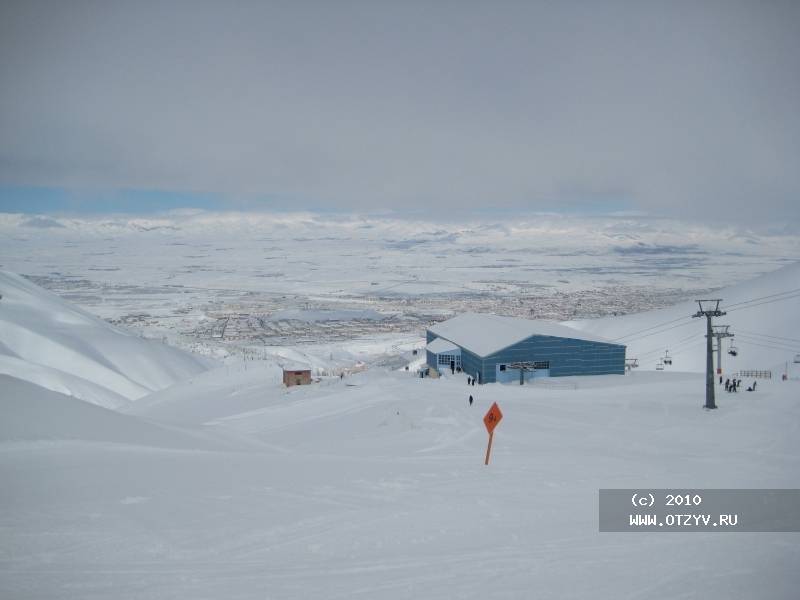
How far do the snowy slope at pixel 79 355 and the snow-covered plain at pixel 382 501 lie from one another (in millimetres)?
24625

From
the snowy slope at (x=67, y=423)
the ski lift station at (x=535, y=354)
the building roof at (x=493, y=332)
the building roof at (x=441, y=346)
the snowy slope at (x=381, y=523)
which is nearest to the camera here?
the snowy slope at (x=381, y=523)

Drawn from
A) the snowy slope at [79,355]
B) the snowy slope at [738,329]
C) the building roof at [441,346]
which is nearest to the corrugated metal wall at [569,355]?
the building roof at [441,346]

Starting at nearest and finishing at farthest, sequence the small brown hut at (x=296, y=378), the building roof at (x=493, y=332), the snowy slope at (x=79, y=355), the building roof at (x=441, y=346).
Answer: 1. the building roof at (x=493, y=332)
2. the small brown hut at (x=296, y=378)
3. the building roof at (x=441, y=346)
4. the snowy slope at (x=79, y=355)

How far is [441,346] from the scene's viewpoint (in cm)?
3972

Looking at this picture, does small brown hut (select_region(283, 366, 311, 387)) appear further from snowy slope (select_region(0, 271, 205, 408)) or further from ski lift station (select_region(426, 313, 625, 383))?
snowy slope (select_region(0, 271, 205, 408))

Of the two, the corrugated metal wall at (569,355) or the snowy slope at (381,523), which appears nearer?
the snowy slope at (381,523)

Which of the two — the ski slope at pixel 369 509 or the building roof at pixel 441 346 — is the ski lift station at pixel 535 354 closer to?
the building roof at pixel 441 346

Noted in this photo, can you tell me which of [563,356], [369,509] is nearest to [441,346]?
[563,356]

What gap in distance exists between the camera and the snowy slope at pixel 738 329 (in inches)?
1789

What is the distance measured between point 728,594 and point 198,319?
10090cm

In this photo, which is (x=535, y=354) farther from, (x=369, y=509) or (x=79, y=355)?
(x=79, y=355)

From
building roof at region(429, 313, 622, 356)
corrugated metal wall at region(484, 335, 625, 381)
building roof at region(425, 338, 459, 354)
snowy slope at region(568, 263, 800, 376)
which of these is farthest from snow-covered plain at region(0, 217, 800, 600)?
snowy slope at region(568, 263, 800, 376)

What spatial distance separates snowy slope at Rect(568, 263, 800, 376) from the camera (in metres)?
45.4

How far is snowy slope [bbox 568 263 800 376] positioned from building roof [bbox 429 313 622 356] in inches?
561
